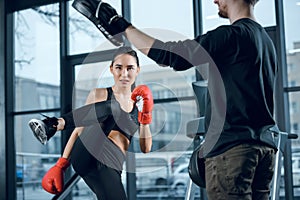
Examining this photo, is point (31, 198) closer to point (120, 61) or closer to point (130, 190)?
point (130, 190)

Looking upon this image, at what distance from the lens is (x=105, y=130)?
3.10 meters

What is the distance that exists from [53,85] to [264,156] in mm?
4284

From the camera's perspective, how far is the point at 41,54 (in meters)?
5.93

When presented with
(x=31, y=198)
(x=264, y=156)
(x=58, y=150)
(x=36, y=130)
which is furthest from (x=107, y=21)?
(x=31, y=198)

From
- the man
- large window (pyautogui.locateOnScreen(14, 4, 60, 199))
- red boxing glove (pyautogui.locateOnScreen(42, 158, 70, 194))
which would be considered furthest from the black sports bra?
large window (pyautogui.locateOnScreen(14, 4, 60, 199))

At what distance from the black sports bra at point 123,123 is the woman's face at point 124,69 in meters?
0.10

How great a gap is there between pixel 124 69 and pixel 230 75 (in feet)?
5.06

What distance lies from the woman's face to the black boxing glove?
1146 mm

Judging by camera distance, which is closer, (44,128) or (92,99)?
(44,128)

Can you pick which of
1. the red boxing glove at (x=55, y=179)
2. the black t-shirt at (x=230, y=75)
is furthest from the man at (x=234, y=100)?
the red boxing glove at (x=55, y=179)

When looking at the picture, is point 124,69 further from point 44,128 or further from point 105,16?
point 105,16

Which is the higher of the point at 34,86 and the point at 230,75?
the point at 34,86

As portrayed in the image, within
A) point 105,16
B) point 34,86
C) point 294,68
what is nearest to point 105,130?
point 105,16

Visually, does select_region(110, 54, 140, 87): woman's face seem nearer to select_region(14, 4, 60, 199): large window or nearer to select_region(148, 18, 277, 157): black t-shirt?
select_region(148, 18, 277, 157): black t-shirt
